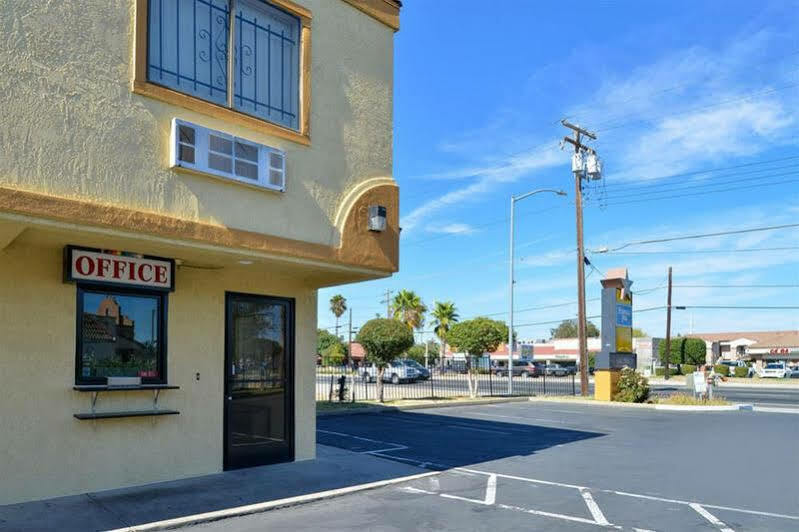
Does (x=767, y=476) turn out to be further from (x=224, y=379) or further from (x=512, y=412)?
(x=512, y=412)

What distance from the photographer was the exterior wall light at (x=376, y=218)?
9398 mm

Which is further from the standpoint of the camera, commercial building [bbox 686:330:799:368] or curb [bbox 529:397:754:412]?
commercial building [bbox 686:330:799:368]

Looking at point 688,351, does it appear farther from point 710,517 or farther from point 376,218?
point 376,218

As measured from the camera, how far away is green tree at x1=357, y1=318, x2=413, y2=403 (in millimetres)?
22359

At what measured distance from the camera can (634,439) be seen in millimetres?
14391

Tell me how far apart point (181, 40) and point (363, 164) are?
9.77ft

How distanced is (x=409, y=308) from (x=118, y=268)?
62.3 m

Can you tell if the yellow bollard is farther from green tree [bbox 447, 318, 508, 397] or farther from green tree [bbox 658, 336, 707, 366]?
green tree [bbox 658, 336, 707, 366]

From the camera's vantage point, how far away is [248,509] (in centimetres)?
746

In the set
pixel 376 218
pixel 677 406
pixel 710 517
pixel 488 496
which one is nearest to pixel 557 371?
pixel 677 406

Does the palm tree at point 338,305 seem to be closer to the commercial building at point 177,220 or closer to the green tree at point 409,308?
the green tree at point 409,308

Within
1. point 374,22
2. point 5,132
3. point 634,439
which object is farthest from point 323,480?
point 634,439

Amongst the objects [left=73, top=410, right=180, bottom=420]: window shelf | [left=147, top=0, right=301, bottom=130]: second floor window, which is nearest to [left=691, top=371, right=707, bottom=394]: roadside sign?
[left=147, top=0, right=301, bottom=130]: second floor window

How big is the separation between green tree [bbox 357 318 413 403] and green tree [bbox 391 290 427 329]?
4644 cm
